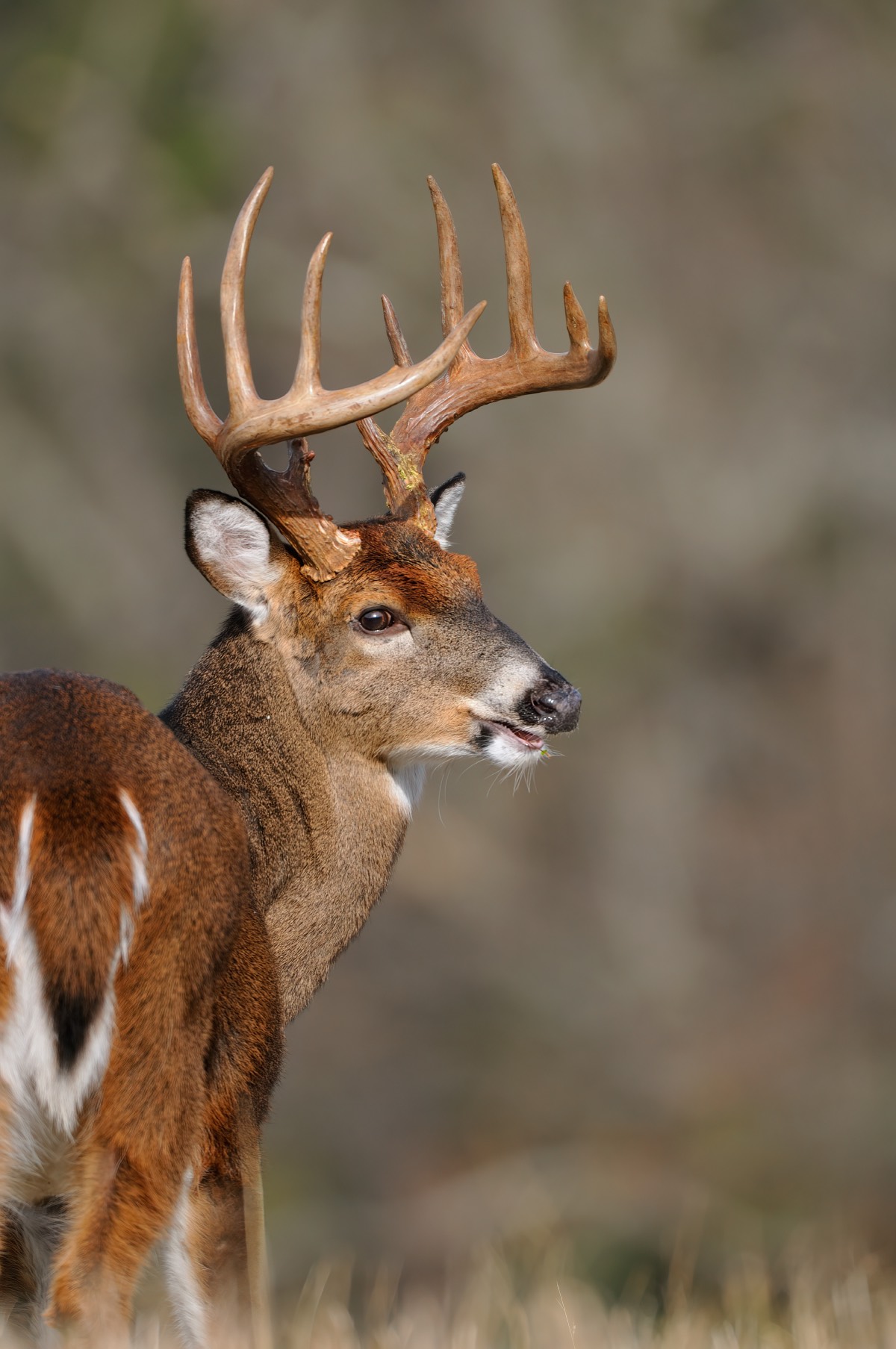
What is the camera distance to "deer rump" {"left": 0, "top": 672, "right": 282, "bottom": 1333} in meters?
3.23

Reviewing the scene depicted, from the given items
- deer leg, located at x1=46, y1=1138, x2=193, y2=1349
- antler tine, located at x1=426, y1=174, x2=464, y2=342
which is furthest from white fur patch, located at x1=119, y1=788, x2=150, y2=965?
antler tine, located at x1=426, y1=174, x2=464, y2=342

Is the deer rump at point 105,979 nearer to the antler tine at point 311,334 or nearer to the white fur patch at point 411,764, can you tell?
the white fur patch at point 411,764

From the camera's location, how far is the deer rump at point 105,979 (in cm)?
323

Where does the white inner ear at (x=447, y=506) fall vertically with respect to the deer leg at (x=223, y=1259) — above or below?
above

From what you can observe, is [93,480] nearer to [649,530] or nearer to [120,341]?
[120,341]

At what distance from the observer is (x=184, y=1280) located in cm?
370

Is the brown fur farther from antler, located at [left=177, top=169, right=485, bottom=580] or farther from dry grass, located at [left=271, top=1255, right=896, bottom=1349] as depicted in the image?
dry grass, located at [left=271, top=1255, right=896, bottom=1349]

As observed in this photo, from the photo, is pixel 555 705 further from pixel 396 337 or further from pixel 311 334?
pixel 396 337

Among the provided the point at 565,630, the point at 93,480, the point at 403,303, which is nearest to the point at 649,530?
the point at 565,630

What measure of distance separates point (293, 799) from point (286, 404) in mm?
1047

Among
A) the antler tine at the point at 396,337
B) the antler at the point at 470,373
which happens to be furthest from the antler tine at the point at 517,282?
the antler tine at the point at 396,337

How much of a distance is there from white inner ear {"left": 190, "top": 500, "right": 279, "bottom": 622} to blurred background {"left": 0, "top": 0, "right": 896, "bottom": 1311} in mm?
10198

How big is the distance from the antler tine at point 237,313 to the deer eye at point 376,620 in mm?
662

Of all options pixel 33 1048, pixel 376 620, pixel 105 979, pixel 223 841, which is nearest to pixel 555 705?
pixel 376 620
